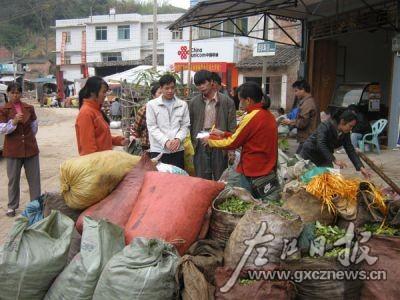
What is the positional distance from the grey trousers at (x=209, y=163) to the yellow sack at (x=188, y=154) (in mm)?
49

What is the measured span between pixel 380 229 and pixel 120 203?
1.72m

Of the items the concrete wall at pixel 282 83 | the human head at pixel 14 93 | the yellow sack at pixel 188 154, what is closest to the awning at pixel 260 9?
the yellow sack at pixel 188 154

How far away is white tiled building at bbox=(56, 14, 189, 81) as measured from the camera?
4575 centimetres

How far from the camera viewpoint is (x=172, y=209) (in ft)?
9.99

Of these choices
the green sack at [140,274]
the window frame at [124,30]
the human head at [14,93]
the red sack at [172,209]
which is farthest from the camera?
the window frame at [124,30]

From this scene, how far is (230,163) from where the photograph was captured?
5809 mm

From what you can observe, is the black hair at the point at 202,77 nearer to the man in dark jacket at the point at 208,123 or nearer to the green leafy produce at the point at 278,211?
the man in dark jacket at the point at 208,123

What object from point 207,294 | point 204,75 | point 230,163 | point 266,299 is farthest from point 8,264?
point 230,163

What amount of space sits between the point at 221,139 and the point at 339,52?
34.3 ft

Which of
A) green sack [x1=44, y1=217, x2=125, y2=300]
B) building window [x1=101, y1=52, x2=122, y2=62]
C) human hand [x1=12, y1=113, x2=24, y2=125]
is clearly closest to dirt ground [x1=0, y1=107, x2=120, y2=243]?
human hand [x1=12, y1=113, x2=24, y2=125]

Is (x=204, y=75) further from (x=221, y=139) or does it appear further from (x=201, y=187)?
(x=201, y=187)

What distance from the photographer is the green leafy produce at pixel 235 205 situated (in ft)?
10.4

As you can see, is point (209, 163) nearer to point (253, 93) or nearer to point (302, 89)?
point (253, 93)

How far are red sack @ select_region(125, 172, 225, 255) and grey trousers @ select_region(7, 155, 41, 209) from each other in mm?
3084
